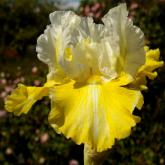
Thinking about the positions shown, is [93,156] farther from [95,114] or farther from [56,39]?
[56,39]

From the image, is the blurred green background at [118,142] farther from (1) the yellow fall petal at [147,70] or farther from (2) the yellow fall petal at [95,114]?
(2) the yellow fall petal at [95,114]

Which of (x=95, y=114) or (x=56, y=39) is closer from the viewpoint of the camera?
(x=95, y=114)

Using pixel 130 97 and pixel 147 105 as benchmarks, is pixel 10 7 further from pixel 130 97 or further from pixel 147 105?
pixel 130 97

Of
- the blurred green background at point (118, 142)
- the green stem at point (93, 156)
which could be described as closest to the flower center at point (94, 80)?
the green stem at point (93, 156)

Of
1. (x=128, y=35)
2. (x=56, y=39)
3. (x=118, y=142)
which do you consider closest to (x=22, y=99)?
(x=56, y=39)

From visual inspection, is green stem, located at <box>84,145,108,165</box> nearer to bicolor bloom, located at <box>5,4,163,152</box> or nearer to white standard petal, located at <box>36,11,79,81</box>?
bicolor bloom, located at <box>5,4,163,152</box>

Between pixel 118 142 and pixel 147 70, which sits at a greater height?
pixel 147 70

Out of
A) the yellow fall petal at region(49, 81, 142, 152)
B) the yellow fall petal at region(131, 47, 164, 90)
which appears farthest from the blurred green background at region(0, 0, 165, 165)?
the yellow fall petal at region(49, 81, 142, 152)
